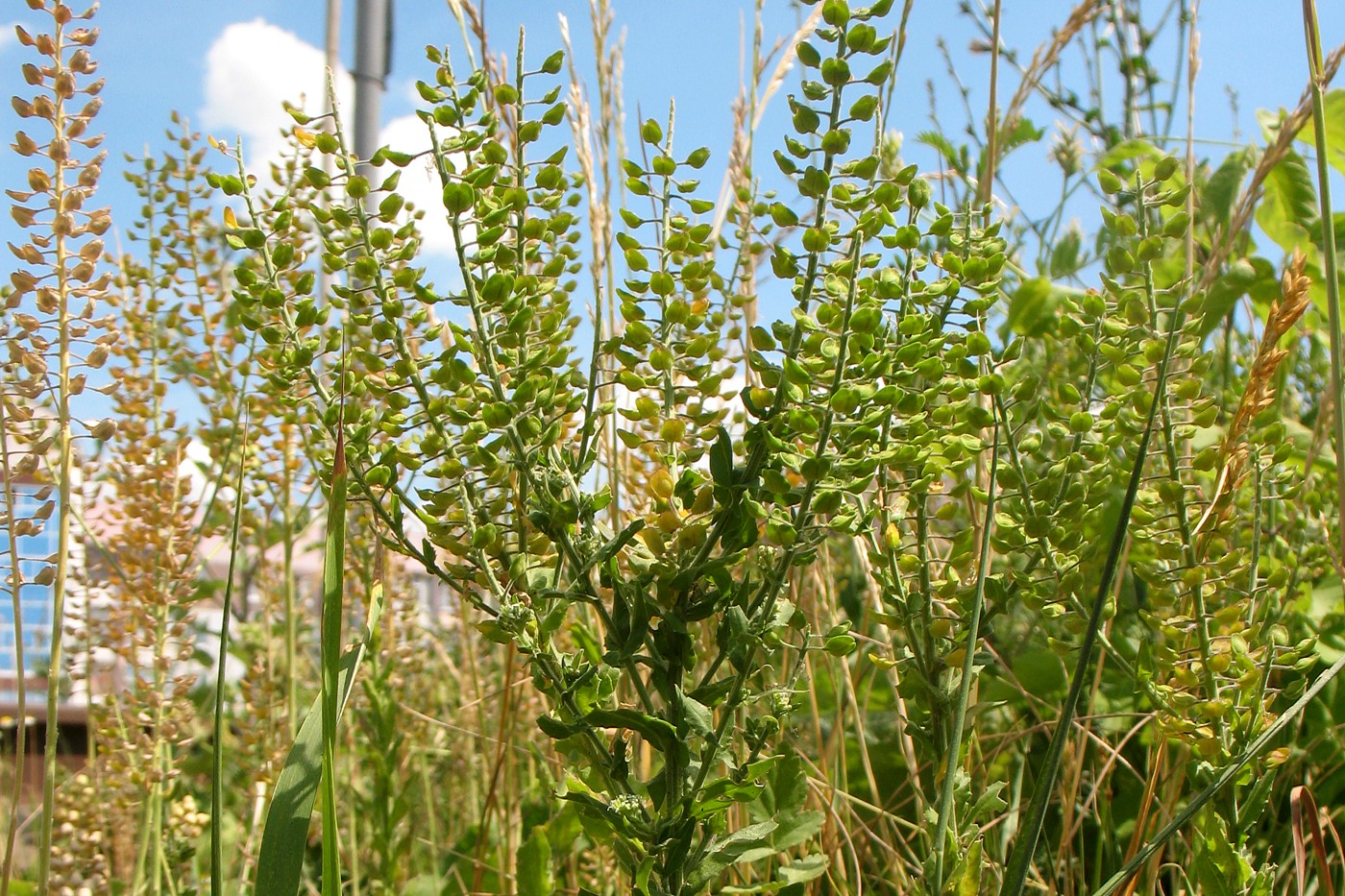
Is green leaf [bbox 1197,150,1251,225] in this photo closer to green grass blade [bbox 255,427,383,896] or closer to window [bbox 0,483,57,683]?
green grass blade [bbox 255,427,383,896]

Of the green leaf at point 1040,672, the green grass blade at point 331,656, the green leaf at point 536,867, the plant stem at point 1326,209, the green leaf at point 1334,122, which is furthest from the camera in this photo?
the green leaf at point 1040,672

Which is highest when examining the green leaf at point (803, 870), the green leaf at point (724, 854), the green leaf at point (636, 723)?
the green leaf at point (636, 723)

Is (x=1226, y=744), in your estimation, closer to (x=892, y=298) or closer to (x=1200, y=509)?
(x=1200, y=509)

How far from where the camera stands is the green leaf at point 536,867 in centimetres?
77

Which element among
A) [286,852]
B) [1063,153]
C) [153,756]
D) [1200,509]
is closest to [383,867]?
[153,756]

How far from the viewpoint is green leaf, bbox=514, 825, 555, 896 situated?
0.77 meters

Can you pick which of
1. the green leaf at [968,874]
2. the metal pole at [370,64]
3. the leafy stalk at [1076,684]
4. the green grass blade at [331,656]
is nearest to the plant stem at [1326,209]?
the leafy stalk at [1076,684]

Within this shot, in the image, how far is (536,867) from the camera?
0.77m

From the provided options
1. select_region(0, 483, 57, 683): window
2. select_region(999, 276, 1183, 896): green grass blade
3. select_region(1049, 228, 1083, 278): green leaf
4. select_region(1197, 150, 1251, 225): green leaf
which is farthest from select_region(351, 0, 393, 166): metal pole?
select_region(999, 276, 1183, 896): green grass blade

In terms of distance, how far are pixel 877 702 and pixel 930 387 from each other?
0.90 metres

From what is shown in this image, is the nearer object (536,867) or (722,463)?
(722,463)

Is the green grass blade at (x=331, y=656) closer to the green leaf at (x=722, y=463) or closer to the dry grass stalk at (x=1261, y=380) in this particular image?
the green leaf at (x=722, y=463)

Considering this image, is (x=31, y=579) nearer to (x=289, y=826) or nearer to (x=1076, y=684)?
(x=289, y=826)

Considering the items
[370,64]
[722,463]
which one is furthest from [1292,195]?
[370,64]
